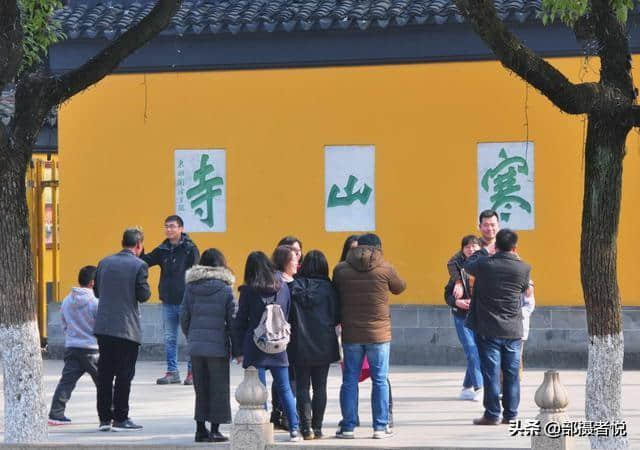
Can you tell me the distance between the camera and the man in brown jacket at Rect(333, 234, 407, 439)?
40.4 feet

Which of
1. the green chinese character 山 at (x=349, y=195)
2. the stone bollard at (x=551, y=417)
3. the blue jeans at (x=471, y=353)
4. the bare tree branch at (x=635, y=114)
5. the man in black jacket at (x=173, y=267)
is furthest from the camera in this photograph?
the green chinese character 山 at (x=349, y=195)

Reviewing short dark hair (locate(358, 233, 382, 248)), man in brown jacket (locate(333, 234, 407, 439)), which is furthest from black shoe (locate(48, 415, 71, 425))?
short dark hair (locate(358, 233, 382, 248))

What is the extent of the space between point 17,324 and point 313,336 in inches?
95.4

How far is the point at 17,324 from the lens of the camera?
37.7 ft

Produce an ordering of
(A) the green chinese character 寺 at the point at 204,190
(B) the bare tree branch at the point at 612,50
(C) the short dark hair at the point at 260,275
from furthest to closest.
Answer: (A) the green chinese character 寺 at the point at 204,190, (C) the short dark hair at the point at 260,275, (B) the bare tree branch at the point at 612,50

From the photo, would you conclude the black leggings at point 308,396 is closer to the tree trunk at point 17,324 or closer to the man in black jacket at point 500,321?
the man in black jacket at point 500,321

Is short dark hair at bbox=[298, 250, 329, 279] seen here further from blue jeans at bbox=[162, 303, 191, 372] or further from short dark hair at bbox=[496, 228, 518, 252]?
blue jeans at bbox=[162, 303, 191, 372]

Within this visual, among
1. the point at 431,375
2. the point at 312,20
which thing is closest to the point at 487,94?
the point at 312,20

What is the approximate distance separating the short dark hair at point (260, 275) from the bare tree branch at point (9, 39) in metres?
2.42

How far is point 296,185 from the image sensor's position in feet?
60.1

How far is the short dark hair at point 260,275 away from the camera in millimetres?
12070

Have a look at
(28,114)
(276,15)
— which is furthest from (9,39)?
(276,15)

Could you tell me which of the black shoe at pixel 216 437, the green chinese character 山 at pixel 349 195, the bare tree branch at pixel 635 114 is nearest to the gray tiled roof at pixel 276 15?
the green chinese character 山 at pixel 349 195

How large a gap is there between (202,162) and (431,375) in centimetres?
404
